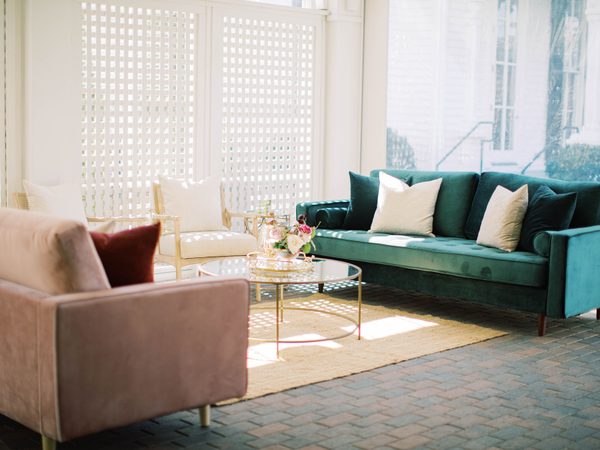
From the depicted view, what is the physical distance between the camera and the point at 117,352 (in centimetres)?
246

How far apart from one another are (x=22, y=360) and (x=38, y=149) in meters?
3.31

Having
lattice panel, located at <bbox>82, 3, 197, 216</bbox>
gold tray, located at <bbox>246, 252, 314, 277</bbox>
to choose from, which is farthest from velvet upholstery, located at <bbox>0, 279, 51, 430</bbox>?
lattice panel, located at <bbox>82, 3, 197, 216</bbox>

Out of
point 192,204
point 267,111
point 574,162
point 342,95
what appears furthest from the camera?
point 342,95

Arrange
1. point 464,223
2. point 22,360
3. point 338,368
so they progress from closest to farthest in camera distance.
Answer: point 22,360 → point 338,368 → point 464,223

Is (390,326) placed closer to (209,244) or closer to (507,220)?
(507,220)

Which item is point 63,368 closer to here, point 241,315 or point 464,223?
point 241,315

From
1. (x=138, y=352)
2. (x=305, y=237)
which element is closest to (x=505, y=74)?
(x=305, y=237)

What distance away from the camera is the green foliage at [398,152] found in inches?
280

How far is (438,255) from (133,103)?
2.94m

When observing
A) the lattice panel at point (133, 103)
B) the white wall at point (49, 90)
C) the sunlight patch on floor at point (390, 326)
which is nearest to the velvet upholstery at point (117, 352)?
the sunlight patch on floor at point (390, 326)

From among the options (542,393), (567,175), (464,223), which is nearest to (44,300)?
(542,393)

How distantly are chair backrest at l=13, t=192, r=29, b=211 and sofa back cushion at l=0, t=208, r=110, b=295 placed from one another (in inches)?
106

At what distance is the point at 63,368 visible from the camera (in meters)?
2.33

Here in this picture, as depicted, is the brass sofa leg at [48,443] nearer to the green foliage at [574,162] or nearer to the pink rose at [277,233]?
the pink rose at [277,233]
